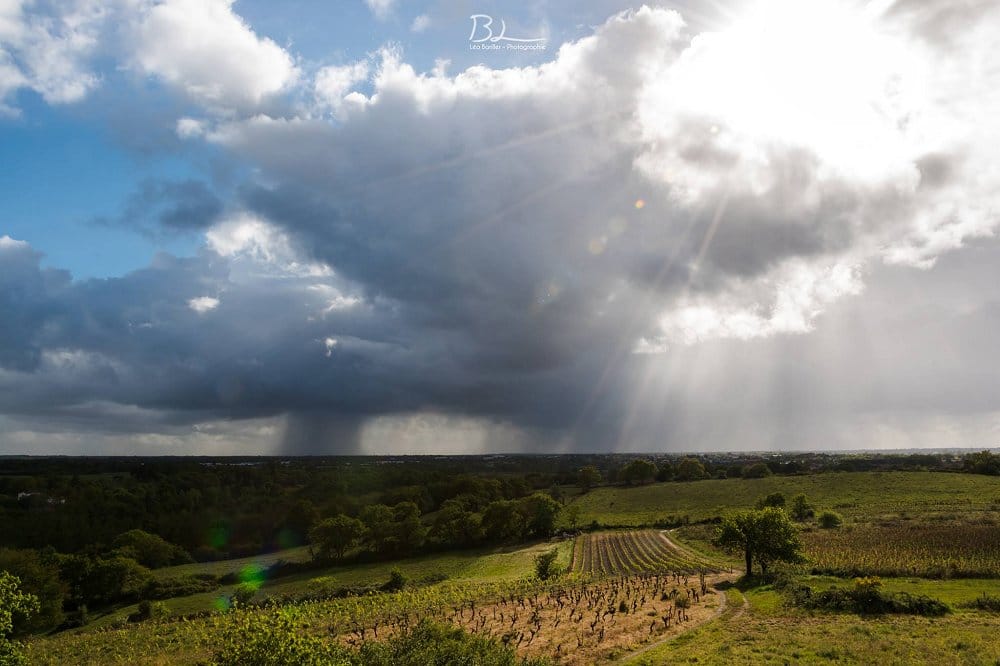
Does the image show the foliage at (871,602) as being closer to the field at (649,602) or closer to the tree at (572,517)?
the field at (649,602)

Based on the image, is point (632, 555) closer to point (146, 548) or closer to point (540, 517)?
point (540, 517)

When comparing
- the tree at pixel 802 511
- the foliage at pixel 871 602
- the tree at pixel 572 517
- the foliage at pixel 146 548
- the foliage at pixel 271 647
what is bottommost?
the foliage at pixel 146 548

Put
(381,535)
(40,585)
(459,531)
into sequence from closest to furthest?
1. (40,585)
2. (381,535)
3. (459,531)

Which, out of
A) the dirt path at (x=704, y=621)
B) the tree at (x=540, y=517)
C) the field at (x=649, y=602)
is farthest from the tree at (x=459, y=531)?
the dirt path at (x=704, y=621)

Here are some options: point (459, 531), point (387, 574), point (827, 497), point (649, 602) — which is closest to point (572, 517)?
point (459, 531)

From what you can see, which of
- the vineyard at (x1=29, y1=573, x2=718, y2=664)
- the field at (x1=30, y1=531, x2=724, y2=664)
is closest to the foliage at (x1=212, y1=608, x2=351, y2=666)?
the field at (x1=30, y1=531, x2=724, y2=664)

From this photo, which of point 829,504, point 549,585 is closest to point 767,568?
point 549,585

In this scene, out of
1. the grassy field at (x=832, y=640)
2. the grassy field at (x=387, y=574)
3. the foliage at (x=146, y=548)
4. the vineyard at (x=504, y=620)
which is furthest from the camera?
the foliage at (x=146, y=548)
